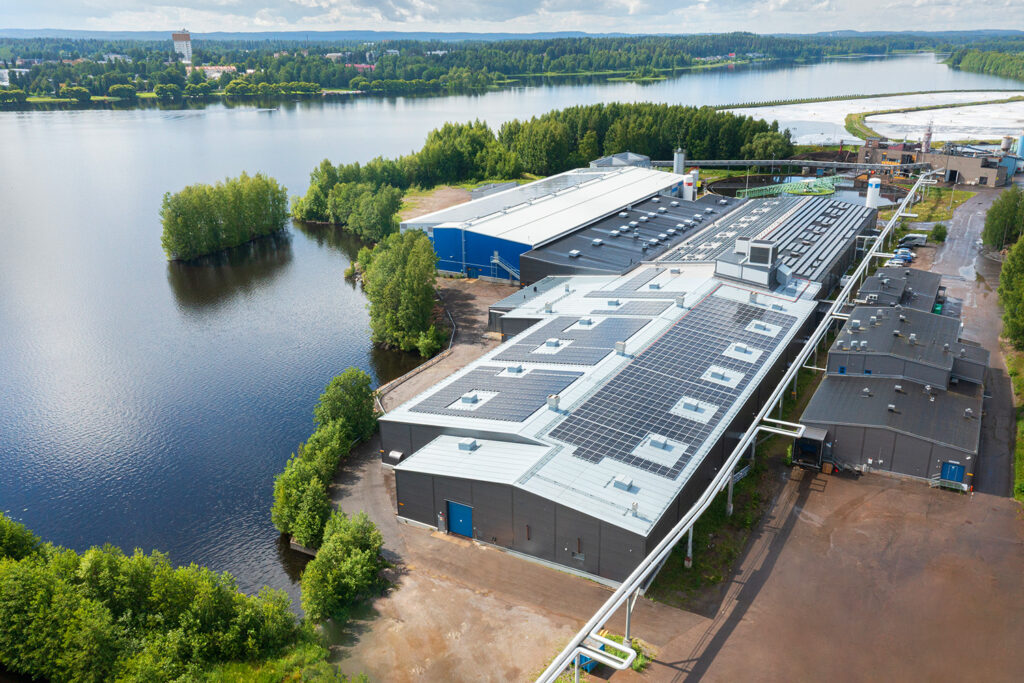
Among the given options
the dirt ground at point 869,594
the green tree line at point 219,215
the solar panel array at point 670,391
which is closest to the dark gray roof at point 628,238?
the solar panel array at point 670,391

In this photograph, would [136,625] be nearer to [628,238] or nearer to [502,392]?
[502,392]

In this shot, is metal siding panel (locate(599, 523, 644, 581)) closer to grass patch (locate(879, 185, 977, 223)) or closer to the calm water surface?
the calm water surface

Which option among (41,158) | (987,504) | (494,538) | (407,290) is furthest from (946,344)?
(41,158)

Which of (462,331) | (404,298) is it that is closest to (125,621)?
(404,298)

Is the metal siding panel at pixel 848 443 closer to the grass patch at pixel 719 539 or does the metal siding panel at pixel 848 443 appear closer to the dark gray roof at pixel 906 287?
the grass patch at pixel 719 539

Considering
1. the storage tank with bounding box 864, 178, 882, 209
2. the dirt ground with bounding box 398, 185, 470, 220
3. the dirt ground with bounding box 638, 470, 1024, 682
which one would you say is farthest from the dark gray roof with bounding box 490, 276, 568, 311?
the storage tank with bounding box 864, 178, 882, 209

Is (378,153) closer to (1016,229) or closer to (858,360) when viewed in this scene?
(1016,229)
